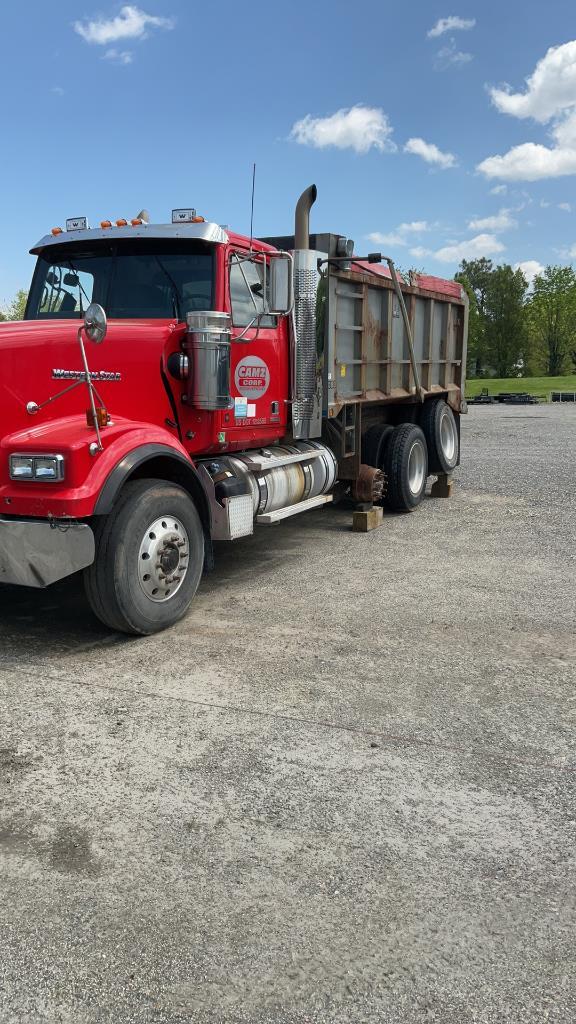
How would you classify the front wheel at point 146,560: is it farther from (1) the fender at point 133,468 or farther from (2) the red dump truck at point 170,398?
(1) the fender at point 133,468

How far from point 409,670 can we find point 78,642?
2.07 metres

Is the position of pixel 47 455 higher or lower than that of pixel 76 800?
higher

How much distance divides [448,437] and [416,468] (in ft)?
4.76

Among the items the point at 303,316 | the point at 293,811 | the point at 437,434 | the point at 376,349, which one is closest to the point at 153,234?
the point at 303,316

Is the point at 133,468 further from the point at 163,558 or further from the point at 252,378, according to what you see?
the point at 252,378

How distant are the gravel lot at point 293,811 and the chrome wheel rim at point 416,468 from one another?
3.97 m

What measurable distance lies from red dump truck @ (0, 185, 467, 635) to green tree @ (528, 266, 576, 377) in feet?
233

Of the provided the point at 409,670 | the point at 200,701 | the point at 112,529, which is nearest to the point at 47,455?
the point at 112,529

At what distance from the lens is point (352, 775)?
11.2 ft

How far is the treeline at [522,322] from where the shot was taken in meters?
74.0

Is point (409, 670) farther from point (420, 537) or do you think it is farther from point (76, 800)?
point (420, 537)

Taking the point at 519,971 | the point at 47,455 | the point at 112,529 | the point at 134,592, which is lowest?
the point at 519,971

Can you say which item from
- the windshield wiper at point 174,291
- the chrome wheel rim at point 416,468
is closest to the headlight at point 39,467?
the windshield wiper at point 174,291

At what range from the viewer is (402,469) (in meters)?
9.58
